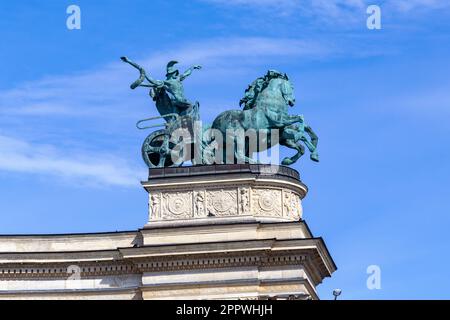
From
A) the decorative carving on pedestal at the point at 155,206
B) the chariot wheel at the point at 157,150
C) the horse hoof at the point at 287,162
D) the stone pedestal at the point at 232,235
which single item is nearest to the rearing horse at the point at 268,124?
the horse hoof at the point at 287,162

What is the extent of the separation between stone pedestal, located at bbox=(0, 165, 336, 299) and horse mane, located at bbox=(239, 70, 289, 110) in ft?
14.9

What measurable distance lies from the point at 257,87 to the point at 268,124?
2559 millimetres

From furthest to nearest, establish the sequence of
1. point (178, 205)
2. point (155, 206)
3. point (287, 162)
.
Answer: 1. point (287, 162)
2. point (155, 206)
3. point (178, 205)

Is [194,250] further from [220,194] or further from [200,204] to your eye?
[220,194]

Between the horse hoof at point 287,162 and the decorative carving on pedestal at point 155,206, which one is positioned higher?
the horse hoof at point 287,162

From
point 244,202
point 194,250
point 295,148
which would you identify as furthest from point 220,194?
point 295,148

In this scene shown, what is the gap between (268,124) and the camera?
6259 centimetres

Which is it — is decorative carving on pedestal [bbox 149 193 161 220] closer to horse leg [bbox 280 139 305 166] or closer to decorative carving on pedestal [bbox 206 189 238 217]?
decorative carving on pedestal [bbox 206 189 238 217]

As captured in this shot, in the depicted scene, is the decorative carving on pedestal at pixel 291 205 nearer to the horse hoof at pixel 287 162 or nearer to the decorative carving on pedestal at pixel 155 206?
the horse hoof at pixel 287 162

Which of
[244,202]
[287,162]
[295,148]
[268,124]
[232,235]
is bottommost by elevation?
[232,235]

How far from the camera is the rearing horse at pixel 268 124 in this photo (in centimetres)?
6250

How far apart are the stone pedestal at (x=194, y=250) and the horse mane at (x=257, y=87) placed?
4.54 metres
